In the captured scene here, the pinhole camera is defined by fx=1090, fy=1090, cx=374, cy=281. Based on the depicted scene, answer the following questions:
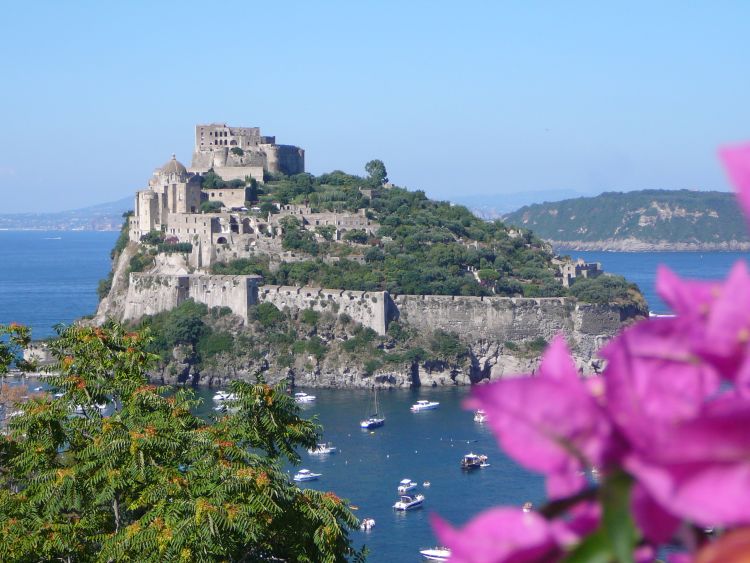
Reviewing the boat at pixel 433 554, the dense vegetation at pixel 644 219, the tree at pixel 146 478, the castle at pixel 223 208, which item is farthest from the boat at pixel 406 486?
the dense vegetation at pixel 644 219

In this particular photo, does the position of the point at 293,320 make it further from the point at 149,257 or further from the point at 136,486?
the point at 136,486

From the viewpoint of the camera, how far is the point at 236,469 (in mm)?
6398

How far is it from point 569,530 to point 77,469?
6681mm

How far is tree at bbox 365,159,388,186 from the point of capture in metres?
50.1

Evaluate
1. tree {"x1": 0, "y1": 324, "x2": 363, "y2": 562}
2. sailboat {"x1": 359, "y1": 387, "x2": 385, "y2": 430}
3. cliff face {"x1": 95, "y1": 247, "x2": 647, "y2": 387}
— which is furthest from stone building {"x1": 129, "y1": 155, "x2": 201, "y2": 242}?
tree {"x1": 0, "y1": 324, "x2": 363, "y2": 562}

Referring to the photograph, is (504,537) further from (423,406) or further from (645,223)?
(645,223)

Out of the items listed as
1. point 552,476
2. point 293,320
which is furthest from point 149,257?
point 552,476

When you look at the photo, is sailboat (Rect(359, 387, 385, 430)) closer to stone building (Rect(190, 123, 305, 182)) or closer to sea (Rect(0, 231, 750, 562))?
sea (Rect(0, 231, 750, 562))

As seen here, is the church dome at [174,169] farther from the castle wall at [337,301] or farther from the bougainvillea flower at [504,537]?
the bougainvillea flower at [504,537]

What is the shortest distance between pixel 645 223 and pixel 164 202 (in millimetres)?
90713

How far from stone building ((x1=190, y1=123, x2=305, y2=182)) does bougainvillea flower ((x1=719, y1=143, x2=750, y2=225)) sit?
150 ft

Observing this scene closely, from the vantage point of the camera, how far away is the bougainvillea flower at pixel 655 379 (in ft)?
2.09

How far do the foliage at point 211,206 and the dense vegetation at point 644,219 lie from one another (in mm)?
82868

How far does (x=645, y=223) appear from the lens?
124500 mm
